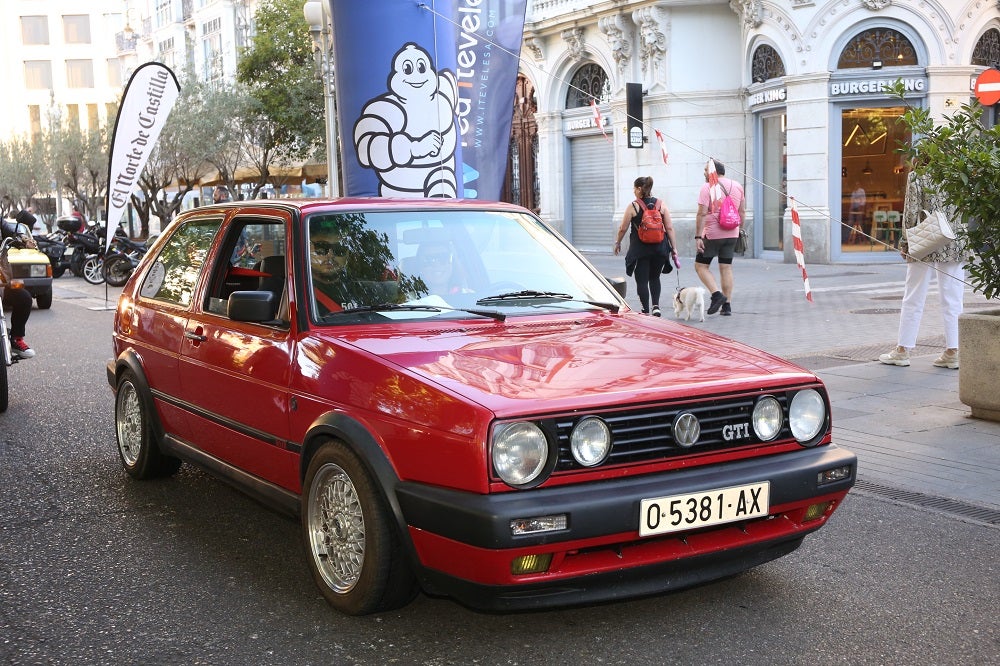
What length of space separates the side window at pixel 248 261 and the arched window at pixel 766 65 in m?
20.4

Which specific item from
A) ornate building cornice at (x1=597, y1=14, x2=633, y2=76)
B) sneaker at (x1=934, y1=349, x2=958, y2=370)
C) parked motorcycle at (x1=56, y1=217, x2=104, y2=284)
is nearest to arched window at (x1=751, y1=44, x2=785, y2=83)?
ornate building cornice at (x1=597, y1=14, x2=633, y2=76)

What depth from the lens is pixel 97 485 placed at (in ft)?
20.4

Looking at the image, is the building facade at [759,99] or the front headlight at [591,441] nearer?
the front headlight at [591,441]

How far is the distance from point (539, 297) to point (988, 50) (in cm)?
2124

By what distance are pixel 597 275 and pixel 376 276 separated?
116 centimetres

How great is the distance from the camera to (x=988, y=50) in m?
23.1

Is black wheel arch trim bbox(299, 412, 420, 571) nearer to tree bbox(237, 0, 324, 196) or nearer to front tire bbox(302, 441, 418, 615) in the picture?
front tire bbox(302, 441, 418, 615)

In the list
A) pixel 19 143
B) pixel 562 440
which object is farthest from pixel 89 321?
pixel 19 143

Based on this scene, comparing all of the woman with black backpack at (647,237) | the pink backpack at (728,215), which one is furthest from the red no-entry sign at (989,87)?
the woman with black backpack at (647,237)

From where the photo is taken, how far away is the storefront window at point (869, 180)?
22.9m

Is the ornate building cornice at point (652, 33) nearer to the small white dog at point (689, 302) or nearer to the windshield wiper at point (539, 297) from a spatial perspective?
the small white dog at point (689, 302)

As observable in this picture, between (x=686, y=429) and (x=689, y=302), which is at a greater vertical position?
(x=686, y=429)

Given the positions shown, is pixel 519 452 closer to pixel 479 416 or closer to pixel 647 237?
pixel 479 416

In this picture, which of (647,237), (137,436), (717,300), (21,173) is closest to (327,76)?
(647,237)
